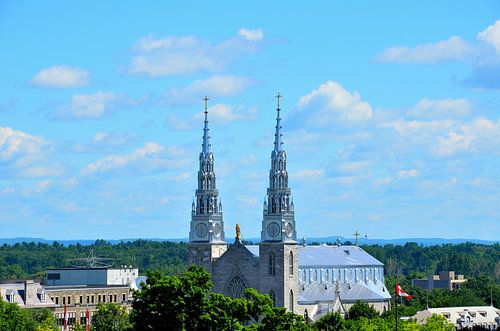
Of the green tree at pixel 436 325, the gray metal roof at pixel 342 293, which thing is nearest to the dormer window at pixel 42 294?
the gray metal roof at pixel 342 293

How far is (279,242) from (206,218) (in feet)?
35.0

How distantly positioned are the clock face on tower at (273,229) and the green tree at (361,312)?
19.8 meters

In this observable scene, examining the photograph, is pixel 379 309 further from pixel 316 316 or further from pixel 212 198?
pixel 212 198

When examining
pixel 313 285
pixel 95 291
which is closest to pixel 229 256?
pixel 313 285

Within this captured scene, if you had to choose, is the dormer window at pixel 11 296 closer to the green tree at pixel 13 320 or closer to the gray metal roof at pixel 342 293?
the green tree at pixel 13 320

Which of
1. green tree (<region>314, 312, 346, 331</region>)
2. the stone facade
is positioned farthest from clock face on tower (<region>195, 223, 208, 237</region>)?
green tree (<region>314, 312, 346, 331</region>)

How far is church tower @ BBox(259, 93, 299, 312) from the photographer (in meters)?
164

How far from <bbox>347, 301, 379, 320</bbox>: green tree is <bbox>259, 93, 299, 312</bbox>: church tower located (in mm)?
15353

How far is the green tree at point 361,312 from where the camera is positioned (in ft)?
585

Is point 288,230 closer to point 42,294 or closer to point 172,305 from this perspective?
point 42,294

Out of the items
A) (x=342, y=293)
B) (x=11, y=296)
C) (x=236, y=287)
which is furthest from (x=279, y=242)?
Answer: (x=11, y=296)

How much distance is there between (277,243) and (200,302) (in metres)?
49.2

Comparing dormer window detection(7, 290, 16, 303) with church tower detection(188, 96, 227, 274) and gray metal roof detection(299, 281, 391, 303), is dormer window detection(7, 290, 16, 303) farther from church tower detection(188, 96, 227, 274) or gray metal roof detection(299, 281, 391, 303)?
gray metal roof detection(299, 281, 391, 303)

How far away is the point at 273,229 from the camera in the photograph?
164375 millimetres
